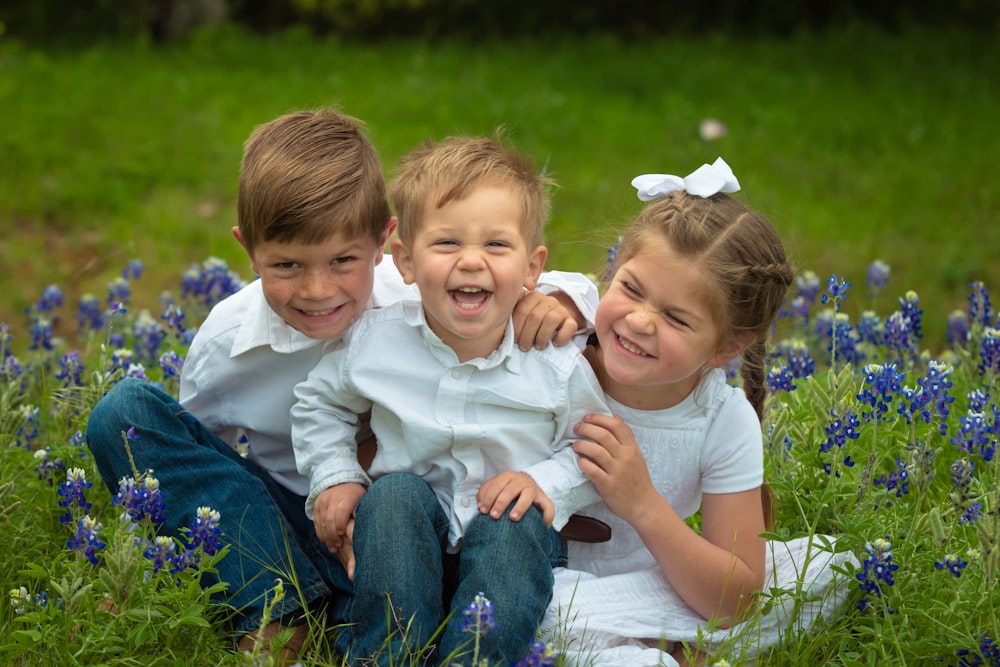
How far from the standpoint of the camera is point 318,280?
9.06 ft

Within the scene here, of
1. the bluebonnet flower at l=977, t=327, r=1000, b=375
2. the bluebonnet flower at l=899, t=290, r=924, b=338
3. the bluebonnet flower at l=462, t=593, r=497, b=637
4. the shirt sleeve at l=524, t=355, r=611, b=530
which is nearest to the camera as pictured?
the bluebonnet flower at l=462, t=593, r=497, b=637

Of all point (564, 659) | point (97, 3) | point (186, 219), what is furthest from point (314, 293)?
point (97, 3)

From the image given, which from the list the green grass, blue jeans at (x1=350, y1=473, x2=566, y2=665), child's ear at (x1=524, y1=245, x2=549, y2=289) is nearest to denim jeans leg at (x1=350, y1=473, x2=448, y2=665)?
blue jeans at (x1=350, y1=473, x2=566, y2=665)

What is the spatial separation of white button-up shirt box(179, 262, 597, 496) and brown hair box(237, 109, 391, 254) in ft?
0.76

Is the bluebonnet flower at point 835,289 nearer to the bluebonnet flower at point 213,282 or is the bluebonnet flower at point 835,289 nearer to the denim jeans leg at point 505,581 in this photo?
the denim jeans leg at point 505,581

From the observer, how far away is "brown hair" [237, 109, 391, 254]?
2.73 meters

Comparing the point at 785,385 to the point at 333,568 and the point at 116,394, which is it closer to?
the point at 333,568

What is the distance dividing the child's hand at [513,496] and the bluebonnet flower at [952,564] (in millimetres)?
867

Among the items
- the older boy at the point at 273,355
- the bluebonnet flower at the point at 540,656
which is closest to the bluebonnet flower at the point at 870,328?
the older boy at the point at 273,355

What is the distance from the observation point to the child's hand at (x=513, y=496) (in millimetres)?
2570

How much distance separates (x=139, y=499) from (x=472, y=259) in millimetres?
910

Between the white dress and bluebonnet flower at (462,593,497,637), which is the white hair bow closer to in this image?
the white dress

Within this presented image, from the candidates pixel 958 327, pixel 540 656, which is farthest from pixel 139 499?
pixel 958 327

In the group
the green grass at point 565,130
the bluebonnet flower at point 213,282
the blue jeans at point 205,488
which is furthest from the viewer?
the green grass at point 565,130
